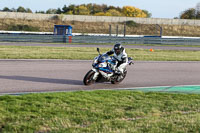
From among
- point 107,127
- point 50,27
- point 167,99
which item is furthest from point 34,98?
point 50,27

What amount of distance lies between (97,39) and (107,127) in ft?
93.6

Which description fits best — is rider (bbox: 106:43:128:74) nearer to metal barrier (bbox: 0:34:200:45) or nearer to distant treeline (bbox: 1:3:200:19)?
metal barrier (bbox: 0:34:200:45)

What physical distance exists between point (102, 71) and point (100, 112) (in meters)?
3.33

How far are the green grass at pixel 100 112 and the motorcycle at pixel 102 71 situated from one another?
4.36 ft

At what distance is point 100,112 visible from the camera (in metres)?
5.98

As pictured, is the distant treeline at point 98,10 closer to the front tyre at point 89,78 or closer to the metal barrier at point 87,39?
the metal barrier at point 87,39

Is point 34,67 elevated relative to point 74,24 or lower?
lower

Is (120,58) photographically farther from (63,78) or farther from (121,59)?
(63,78)

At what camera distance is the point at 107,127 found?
5.02m

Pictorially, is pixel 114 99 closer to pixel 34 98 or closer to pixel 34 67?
pixel 34 98

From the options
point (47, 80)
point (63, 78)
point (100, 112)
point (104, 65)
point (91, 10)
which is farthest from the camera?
point (91, 10)

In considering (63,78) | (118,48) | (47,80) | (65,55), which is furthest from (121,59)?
(65,55)

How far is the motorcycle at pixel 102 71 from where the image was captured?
910 centimetres

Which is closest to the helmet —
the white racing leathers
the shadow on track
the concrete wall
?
the white racing leathers
